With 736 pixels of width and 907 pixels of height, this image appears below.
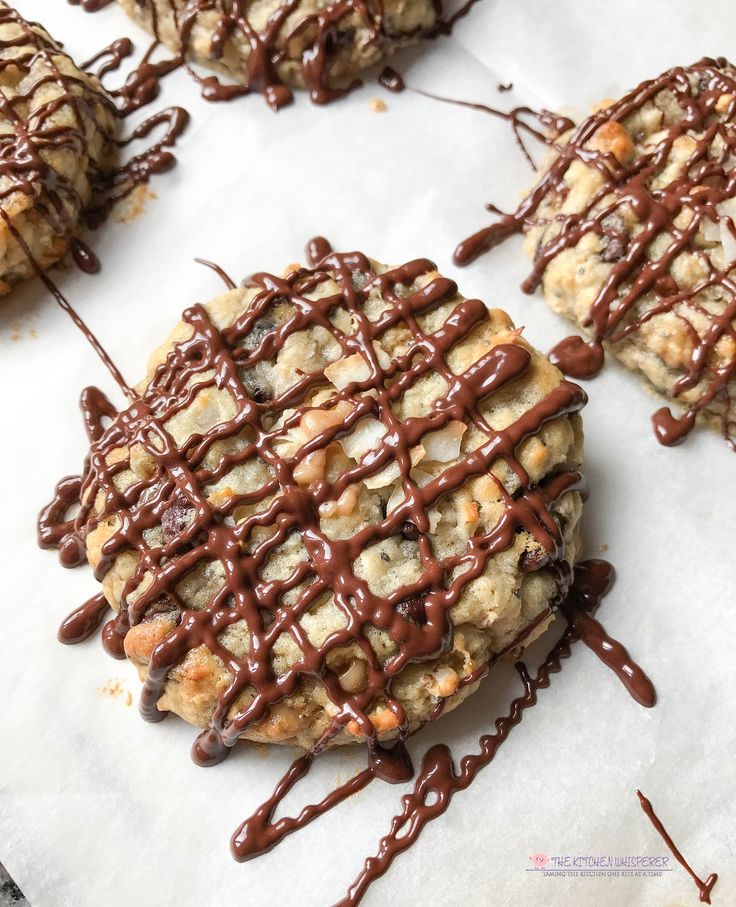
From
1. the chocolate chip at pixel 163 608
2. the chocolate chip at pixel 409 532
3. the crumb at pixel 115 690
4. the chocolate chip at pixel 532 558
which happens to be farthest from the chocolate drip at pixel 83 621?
the chocolate chip at pixel 532 558

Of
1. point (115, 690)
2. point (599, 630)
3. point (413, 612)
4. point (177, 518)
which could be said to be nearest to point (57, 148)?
point (177, 518)

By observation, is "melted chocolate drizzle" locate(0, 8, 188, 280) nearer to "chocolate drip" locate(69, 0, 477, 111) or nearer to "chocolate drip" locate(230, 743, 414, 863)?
"chocolate drip" locate(69, 0, 477, 111)

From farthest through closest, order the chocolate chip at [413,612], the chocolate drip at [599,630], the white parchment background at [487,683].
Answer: the chocolate drip at [599,630] → the white parchment background at [487,683] → the chocolate chip at [413,612]

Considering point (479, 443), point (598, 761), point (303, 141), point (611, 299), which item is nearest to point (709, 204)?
point (611, 299)

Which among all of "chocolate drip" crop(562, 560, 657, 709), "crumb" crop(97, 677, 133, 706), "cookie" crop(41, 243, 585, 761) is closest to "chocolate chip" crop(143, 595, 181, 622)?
"cookie" crop(41, 243, 585, 761)

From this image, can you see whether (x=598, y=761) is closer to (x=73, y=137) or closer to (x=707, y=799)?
(x=707, y=799)

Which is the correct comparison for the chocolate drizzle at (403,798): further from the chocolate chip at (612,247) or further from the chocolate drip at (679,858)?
the chocolate chip at (612,247)
